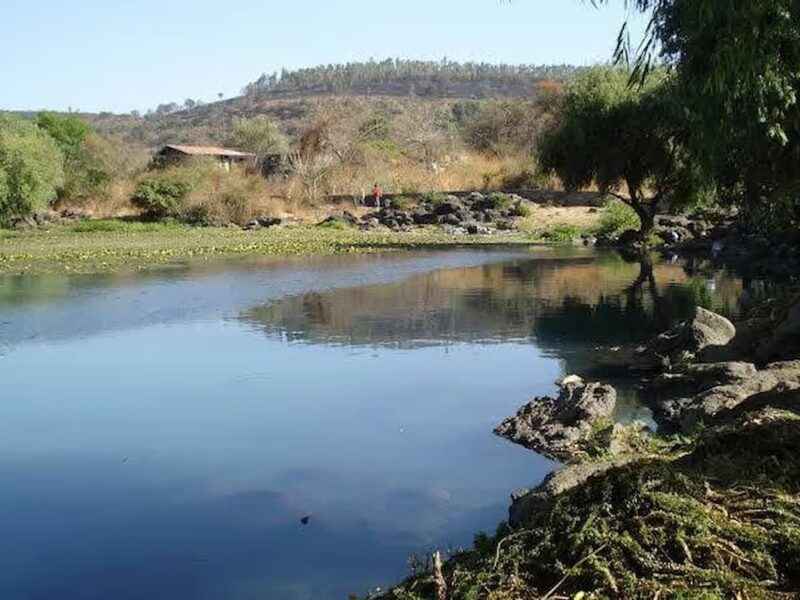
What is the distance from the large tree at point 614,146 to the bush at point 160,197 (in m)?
27.1

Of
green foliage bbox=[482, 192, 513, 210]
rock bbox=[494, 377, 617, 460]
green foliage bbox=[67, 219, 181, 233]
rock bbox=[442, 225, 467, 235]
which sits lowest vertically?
green foliage bbox=[67, 219, 181, 233]

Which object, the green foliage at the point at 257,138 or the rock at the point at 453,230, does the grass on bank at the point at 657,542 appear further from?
the green foliage at the point at 257,138

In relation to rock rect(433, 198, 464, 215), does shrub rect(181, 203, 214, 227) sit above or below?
below

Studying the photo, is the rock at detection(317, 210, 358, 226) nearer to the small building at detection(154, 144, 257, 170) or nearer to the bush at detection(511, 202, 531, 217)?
the bush at detection(511, 202, 531, 217)

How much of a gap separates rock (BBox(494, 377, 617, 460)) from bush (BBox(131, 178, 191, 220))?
163ft

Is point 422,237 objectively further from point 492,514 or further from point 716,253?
point 492,514

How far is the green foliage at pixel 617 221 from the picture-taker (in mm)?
47309

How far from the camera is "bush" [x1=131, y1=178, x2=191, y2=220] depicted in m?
60.6

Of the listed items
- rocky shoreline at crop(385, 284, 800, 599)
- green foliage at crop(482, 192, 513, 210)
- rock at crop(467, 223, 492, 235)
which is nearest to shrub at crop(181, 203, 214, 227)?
rock at crop(467, 223, 492, 235)

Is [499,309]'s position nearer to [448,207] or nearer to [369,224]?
[369,224]

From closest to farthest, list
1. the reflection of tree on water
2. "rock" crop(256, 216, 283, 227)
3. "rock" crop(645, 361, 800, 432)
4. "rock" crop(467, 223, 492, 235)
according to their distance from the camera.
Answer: "rock" crop(645, 361, 800, 432)
the reflection of tree on water
"rock" crop(467, 223, 492, 235)
"rock" crop(256, 216, 283, 227)

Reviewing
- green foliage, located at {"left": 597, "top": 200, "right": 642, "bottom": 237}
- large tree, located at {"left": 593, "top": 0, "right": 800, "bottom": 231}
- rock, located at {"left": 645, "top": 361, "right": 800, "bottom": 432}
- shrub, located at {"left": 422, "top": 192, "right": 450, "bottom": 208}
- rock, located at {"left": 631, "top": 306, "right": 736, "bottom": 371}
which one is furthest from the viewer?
shrub, located at {"left": 422, "top": 192, "right": 450, "bottom": 208}

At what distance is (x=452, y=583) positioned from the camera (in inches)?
209

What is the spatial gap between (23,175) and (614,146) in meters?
33.5
